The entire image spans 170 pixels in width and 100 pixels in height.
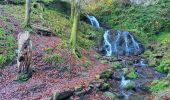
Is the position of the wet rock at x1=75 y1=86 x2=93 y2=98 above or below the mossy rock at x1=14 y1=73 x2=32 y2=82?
below

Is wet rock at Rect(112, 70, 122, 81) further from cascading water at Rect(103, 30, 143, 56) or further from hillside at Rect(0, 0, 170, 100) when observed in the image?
cascading water at Rect(103, 30, 143, 56)

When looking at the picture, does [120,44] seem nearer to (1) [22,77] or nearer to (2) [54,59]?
(2) [54,59]

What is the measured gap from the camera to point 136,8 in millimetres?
36375

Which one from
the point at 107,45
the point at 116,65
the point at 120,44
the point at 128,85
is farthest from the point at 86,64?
the point at 120,44

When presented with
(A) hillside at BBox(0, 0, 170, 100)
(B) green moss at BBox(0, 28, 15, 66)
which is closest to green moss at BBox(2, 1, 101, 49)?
(A) hillside at BBox(0, 0, 170, 100)

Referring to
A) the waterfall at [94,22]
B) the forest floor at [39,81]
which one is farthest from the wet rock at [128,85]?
the waterfall at [94,22]

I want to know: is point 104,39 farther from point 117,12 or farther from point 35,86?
point 35,86

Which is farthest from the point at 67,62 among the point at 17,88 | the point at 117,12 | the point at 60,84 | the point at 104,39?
the point at 117,12

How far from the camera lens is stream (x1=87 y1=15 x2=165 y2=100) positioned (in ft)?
54.4

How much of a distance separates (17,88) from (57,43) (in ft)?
22.5

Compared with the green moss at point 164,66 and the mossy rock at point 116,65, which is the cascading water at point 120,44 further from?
the green moss at point 164,66

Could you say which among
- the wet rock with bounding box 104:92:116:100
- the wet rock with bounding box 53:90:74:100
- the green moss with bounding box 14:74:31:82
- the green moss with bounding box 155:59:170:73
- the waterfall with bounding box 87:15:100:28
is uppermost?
the waterfall with bounding box 87:15:100:28

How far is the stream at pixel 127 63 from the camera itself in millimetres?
16594

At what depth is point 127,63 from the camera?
23.0m
